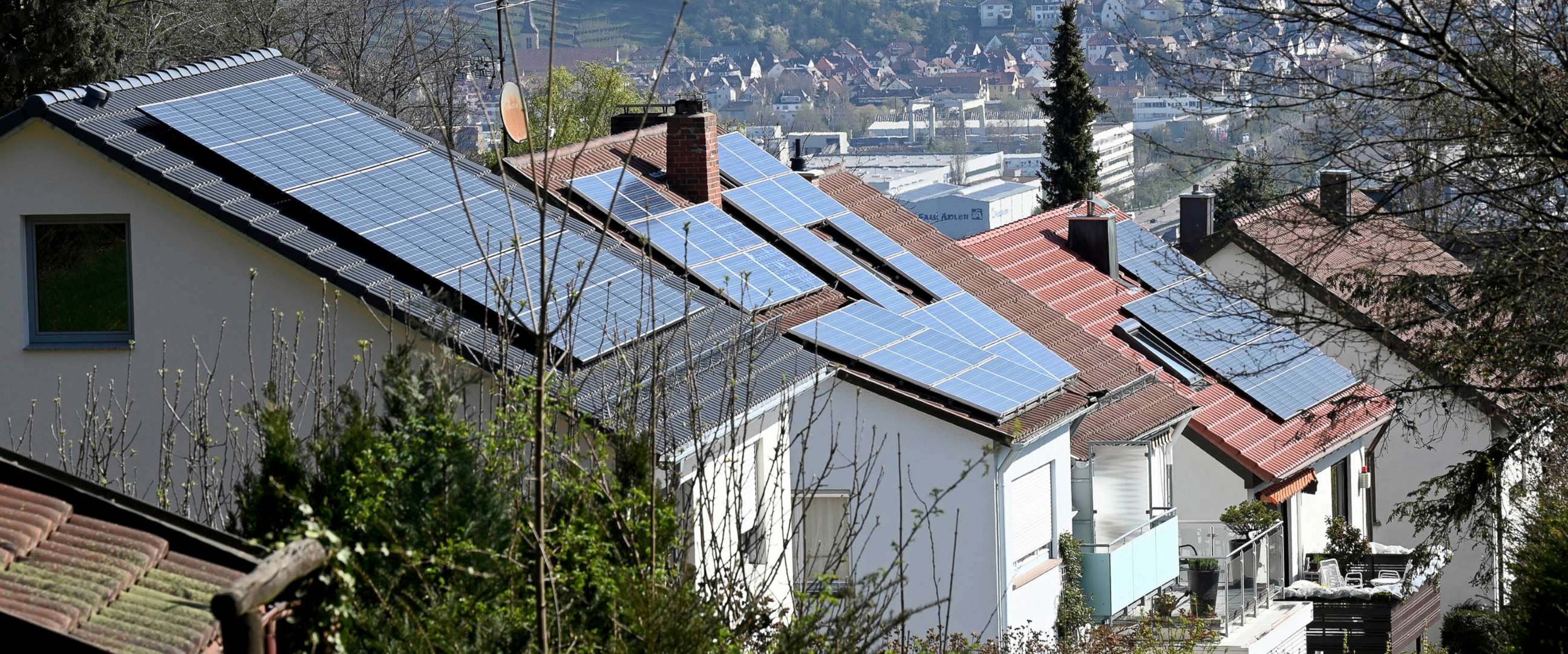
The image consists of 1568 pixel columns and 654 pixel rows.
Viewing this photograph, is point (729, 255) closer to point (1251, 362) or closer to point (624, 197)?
point (624, 197)

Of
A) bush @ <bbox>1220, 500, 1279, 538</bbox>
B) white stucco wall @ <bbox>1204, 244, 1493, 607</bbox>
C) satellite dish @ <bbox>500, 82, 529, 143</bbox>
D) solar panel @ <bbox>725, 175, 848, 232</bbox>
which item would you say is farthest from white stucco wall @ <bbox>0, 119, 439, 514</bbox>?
white stucco wall @ <bbox>1204, 244, 1493, 607</bbox>

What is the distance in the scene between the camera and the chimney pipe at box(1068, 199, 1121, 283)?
31359 mm

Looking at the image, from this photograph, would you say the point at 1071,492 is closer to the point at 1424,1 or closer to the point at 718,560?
the point at 1424,1

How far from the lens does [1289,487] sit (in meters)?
29.7

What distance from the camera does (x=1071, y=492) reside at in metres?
23.0

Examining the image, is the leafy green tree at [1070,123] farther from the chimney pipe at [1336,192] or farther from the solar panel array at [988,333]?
the chimney pipe at [1336,192]

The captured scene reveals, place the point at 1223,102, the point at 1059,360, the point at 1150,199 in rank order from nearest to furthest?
the point at 1223,102 < the point at 1059,360 < the point at 1150,199

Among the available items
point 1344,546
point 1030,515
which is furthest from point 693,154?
point 1344,546

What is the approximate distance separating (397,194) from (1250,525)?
1621cm

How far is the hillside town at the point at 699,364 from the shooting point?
310 inches

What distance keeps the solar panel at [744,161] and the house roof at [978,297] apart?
2.91 ft

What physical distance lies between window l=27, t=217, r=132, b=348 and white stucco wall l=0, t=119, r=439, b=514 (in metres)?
0.08

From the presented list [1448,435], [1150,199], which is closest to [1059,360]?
[1448,435]

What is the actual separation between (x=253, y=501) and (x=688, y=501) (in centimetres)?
208
